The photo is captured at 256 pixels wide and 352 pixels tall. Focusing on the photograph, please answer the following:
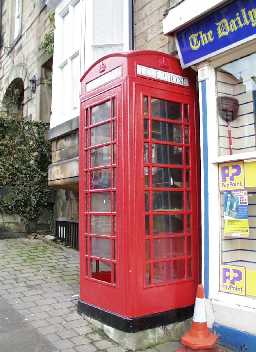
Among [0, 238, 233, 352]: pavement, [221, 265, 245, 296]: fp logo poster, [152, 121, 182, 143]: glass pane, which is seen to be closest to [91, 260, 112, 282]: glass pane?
[0, 238, 233, 352]: pavement

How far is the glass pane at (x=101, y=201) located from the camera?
4.45m

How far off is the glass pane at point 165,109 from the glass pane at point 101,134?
0.52 meters

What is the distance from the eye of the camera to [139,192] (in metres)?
4.11

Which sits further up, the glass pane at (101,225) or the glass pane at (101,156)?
the glass pane at (101,156)

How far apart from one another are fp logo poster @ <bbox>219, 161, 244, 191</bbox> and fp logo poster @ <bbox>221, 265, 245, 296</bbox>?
0.78 metres

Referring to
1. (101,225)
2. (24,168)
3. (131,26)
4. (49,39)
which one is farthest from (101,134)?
(49,39)

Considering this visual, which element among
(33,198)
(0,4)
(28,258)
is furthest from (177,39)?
(0,4)

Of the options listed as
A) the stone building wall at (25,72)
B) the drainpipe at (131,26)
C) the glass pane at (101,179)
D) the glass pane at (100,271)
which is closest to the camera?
the glass pane at (101,179)

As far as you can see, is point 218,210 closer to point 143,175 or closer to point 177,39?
point 143,175

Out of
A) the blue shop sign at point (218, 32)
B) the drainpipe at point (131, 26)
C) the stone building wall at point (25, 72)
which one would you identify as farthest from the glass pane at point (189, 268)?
the stone building wall at point (25, 72)

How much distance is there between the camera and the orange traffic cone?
145 inches

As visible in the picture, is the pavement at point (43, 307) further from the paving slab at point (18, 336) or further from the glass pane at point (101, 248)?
the glass pane at point (101, 248)

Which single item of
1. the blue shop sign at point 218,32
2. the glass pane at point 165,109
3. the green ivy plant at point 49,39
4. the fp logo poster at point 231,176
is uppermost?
the green ivy plant at point 49,39

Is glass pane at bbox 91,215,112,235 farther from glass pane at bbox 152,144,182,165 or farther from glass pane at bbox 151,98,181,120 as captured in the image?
glass pane at bbox 151,98,181,120
